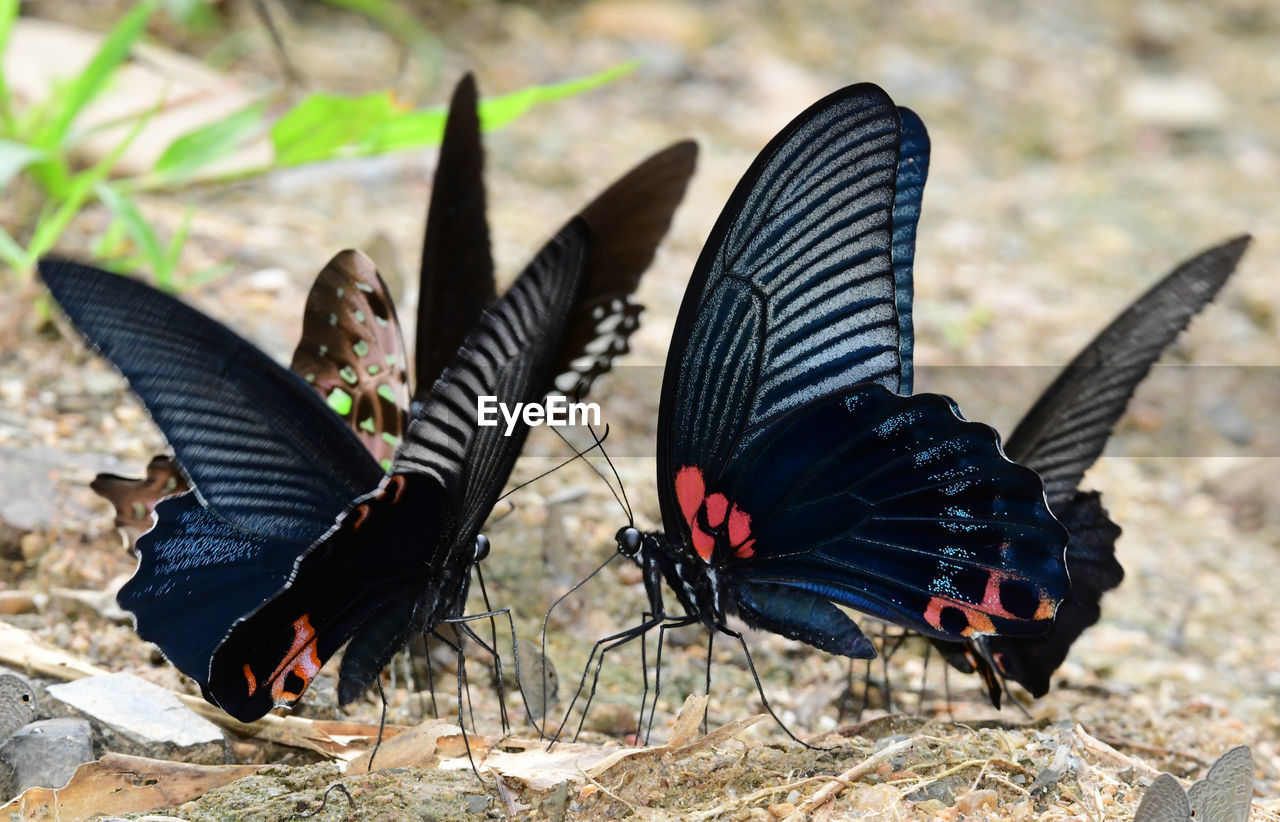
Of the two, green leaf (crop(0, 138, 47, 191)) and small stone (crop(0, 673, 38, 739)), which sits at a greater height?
green leaf (crop(0, 138, 47, 191))

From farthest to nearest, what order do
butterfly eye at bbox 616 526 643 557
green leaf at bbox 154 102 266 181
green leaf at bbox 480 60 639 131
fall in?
green leaf at bbox 154 102 266 181, green leaf at bbox 480 60 639 131, butterfly eye at bbox 616 526 643 557

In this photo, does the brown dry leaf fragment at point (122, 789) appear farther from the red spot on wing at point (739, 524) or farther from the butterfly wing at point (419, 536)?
the red spot on wing at point (739, 524)

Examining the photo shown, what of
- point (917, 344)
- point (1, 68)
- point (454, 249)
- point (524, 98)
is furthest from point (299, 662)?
point (917, 344)

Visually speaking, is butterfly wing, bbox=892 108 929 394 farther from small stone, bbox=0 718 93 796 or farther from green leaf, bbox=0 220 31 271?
green leaf, bbox=0 220 31 271

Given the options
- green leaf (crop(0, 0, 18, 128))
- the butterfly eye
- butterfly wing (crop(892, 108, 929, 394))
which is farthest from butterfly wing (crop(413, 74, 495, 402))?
green leaf (crop(0, 0, 18, 128))

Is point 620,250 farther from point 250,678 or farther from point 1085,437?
point 250,678
